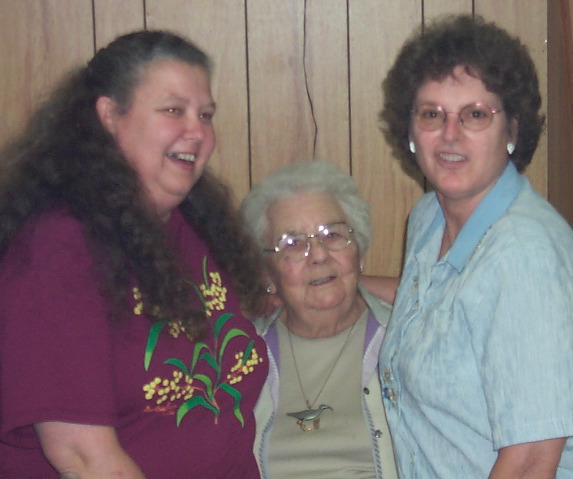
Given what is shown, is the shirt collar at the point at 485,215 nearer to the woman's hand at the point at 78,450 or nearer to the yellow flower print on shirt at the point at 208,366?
the yellow flower print on shirt at the point at 208,366

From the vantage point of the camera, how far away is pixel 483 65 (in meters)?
1.48

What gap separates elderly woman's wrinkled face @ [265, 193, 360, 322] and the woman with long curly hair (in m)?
0.32

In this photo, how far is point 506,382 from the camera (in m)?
1.29

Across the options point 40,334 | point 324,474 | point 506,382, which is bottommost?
point 324,474

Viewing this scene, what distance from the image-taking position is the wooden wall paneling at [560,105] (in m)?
2.14

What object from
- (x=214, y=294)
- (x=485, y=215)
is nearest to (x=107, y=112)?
(x=214, y=294)

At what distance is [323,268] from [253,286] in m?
0.24

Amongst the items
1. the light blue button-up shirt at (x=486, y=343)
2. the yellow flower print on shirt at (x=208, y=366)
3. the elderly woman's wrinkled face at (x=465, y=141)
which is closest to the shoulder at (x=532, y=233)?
the light blue button-up shirt at (x=486, y=343)

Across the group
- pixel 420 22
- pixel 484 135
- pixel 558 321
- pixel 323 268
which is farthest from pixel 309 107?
pixel 558 321

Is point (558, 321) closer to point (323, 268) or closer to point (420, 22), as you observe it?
point (323, 268)

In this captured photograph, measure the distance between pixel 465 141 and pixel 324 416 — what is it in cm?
84

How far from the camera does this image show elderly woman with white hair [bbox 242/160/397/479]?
6.31ft

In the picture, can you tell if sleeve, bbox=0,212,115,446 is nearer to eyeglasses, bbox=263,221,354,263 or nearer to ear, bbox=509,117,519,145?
eyeglasses, bbox=263,221,354,263

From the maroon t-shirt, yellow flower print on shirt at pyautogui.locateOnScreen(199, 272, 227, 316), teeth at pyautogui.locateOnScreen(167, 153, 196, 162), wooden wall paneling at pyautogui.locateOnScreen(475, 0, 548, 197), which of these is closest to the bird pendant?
the maroon t-shirt
